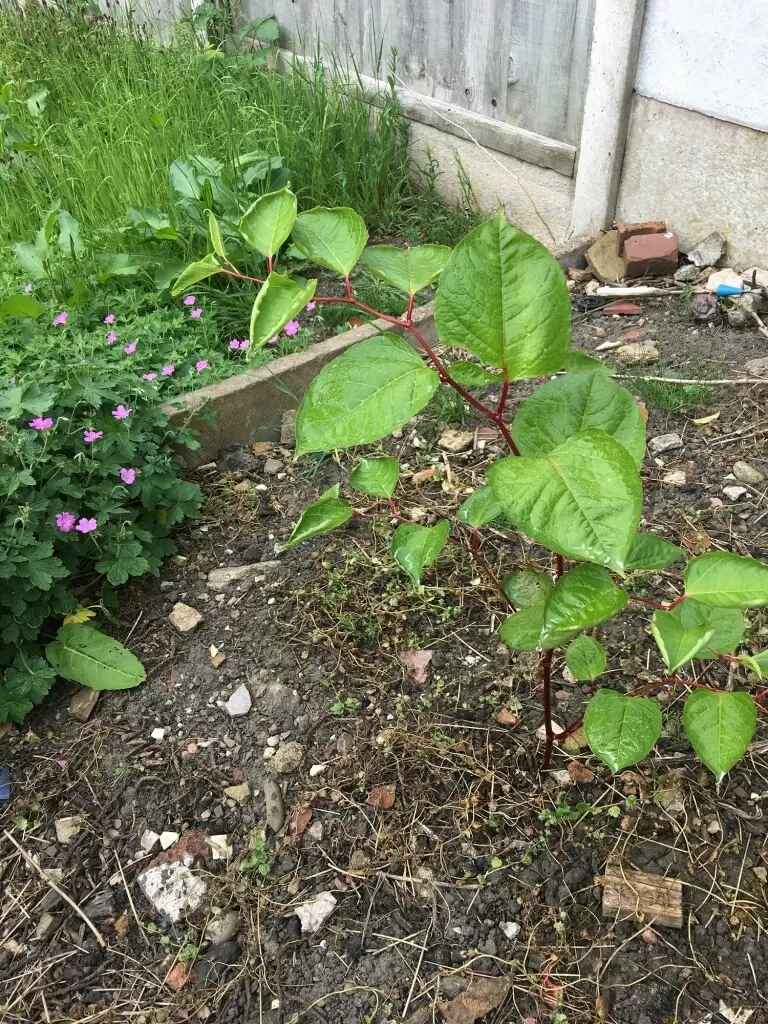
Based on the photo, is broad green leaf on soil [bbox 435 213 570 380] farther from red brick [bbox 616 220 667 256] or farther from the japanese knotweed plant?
red brick [bbox 616 220 667 256]

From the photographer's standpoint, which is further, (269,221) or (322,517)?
(322,517)

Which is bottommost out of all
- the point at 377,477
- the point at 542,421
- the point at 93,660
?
the point at 93,660

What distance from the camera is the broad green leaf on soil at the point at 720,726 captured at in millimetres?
981

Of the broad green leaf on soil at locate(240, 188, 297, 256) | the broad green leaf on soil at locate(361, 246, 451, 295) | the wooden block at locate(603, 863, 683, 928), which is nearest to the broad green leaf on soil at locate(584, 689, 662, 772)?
the wooden block at locate(603, 863, 683, 928)

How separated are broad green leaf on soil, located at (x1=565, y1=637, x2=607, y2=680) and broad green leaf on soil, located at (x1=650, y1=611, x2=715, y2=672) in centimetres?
23

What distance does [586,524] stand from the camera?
0.80 meters

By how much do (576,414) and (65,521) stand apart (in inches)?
50.5

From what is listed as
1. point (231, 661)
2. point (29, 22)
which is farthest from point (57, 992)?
point (29, 22)

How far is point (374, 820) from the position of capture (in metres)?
1.52

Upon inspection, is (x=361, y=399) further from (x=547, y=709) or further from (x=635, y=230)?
(x=635, y=230)

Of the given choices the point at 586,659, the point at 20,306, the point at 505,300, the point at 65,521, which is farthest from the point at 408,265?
the point at 20,306

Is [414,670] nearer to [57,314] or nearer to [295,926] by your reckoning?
[295,926]

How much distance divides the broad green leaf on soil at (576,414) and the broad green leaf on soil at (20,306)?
2068mm

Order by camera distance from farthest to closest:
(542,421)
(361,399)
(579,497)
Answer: (542,421)
(361,399)
(579,497)
